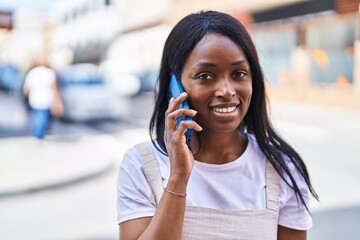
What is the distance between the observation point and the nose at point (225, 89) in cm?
131

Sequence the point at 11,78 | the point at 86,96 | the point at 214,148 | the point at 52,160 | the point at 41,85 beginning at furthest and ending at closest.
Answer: the point at 86,96
the point at 11,78
the point at 41,85
the point at 52,160
the point at 214,148

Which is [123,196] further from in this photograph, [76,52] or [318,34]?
[318,34]

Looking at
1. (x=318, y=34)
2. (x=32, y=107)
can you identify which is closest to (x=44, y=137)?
(x=32, y=107)

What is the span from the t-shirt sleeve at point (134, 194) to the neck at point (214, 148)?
17cm

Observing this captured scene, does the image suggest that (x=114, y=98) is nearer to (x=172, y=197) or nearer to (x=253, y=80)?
(x=253, y=80)

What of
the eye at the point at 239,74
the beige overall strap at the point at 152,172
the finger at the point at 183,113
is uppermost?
the eye at the point at 239,74

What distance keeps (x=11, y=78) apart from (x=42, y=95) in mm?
1550

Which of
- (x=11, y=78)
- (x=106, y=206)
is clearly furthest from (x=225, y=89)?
(x=11, y=78)

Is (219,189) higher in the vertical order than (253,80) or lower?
lower

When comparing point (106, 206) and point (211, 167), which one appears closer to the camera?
point (211, 167)

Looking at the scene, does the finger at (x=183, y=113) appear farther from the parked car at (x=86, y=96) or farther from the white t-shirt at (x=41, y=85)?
the parked car at (x=86, y=96)

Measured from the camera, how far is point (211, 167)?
1.39m

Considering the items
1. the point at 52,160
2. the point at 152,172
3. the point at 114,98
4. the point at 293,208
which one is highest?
the point at 152,172

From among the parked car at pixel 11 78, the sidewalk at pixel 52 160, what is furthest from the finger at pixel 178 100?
the parked car at pixel 11 78
